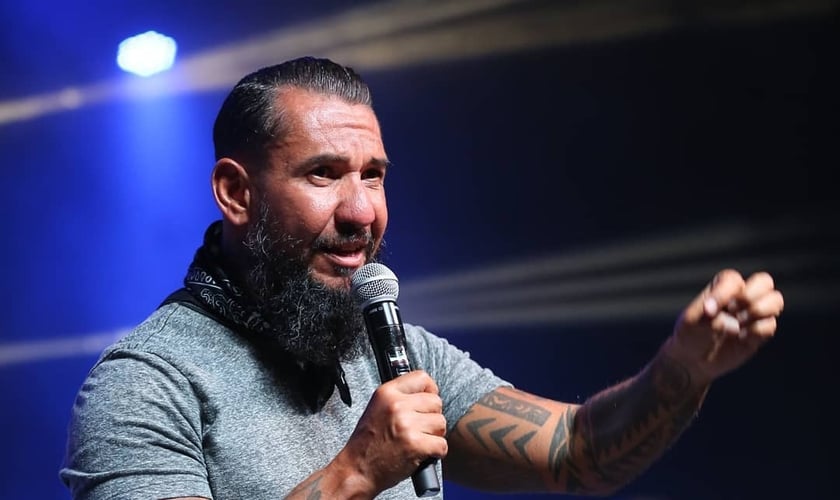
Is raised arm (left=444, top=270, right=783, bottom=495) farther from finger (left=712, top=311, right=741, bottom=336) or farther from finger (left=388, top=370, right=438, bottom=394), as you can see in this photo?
finger (left=388, top=370, right=438, bottom=394)

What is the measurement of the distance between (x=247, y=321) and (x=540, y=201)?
5.30 ft

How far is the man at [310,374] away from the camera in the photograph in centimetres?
149

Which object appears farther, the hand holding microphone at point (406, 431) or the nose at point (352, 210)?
the nose at point (352, 210)

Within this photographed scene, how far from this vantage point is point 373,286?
5.08 ft

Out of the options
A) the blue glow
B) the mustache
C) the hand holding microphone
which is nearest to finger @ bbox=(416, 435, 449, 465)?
the hand holding microphone

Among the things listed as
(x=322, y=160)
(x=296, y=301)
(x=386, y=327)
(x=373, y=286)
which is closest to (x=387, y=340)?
(x=386, y=327)

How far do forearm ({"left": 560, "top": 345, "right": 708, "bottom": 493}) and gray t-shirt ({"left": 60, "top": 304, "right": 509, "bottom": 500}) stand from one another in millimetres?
357

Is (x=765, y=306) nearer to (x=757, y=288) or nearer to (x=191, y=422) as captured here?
(x=757, y=288)

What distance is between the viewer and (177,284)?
3.37 metres

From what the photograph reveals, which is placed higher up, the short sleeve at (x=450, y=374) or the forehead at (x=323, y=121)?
the forehead at (x=323, y=121)

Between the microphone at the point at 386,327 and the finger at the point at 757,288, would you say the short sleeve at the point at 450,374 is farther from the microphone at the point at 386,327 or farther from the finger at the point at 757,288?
the finger at the point at 757,288

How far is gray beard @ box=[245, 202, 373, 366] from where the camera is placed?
1.74 m

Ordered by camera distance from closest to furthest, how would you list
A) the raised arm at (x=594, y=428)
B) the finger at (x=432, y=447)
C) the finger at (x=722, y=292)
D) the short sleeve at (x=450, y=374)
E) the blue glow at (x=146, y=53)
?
Answer: the finger at (x=432, y=447), the finger at (x=722, y=292), the raised arm at (x=594, y=428), the short sleeve at (x=450, y=374), the blue glow at (x=146, y=53)

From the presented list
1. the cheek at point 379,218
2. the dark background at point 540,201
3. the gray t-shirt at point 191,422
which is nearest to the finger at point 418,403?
the gray t-shirt at point 191,422
